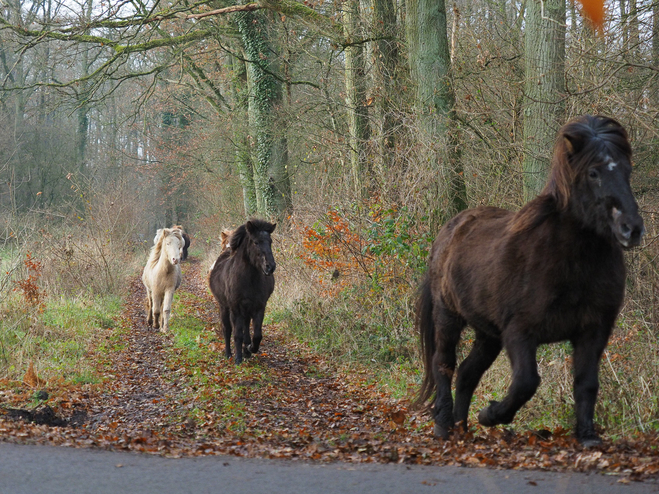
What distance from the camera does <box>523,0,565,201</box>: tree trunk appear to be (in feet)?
29.9

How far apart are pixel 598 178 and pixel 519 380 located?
1547mm

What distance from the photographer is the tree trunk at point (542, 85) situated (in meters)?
9.10

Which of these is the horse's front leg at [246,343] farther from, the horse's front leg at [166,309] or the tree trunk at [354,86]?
the horse's front leg at [166,309]

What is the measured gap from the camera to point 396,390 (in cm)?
898

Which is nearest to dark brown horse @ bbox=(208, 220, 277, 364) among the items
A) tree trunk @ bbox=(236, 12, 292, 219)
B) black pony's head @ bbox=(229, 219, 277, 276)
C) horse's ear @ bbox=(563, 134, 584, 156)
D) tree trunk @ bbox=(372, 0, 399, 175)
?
black pony's head @ bbox=(229, 219, 277, 276)

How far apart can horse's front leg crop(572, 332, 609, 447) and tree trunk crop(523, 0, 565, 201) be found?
466cm

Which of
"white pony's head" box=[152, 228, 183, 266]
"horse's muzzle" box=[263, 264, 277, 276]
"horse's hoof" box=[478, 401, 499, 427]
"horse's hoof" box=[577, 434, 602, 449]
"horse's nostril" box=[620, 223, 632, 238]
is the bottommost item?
"horse's hoof" box=[577, 434, 602, 449]

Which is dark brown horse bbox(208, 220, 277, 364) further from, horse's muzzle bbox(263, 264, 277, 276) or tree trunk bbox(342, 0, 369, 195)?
tree trunk bbox(342, 0, 369, 195)

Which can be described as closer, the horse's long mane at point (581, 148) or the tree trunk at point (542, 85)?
the horse's long mane at point (581, 148)

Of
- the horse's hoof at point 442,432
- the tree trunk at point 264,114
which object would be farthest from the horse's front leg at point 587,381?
the tree trunk at point 264,114

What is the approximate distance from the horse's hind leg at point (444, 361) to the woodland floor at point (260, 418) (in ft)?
0.91

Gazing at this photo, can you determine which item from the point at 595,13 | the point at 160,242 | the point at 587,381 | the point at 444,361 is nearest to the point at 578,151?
the point at 587,381

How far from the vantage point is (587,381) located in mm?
4906

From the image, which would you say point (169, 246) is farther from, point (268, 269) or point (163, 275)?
point (268, 269)
